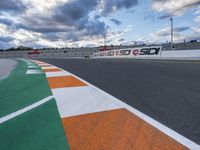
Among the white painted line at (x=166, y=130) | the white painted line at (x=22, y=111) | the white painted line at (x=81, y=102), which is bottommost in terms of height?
the white painted line at (x=166, y=130)

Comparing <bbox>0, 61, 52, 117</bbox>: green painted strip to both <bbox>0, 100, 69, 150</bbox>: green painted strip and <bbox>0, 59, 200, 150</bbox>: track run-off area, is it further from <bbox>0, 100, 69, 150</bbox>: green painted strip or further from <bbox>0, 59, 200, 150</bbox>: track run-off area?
<bbox>0, 100, 69, 150</bbox>: green painted strip

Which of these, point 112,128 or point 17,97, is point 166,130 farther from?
point 17,97

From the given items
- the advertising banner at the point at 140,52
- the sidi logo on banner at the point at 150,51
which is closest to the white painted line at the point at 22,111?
the advertising banner at the point at 140,52

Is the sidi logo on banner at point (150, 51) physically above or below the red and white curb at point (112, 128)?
above

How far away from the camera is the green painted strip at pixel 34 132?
2891 millimetres

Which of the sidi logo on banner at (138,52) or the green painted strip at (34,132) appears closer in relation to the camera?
the green painted strip at (34,132)

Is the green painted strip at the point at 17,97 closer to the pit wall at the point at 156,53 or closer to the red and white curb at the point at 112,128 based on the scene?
the red and white curb at the point at 112,128

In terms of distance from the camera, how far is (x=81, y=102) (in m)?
5.07

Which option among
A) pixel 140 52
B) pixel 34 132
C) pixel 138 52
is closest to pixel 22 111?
pixel 34 132

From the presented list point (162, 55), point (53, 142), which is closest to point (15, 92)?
point (53, 142)

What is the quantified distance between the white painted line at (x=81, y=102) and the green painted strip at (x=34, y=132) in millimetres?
368

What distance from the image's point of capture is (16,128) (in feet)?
11.5

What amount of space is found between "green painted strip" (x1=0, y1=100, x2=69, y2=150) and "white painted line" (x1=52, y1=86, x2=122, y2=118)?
37 cm

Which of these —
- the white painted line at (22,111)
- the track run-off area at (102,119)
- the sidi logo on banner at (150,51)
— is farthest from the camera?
the sidi logo on banner at (150,51)
